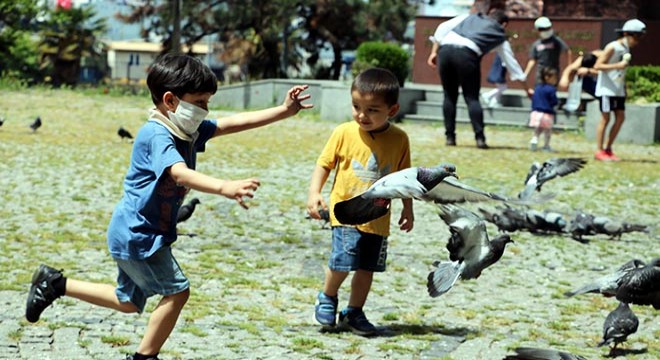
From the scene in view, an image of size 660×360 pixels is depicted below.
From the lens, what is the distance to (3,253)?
7676mm

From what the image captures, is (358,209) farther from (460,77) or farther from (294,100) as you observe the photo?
(460,77)

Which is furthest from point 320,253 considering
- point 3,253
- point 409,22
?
point 409,22

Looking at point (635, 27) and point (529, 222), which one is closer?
point (529, 222)

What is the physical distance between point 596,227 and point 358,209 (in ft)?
15.7

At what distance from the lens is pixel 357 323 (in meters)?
5.86

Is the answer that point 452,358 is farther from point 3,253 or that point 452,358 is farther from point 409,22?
point 409,22

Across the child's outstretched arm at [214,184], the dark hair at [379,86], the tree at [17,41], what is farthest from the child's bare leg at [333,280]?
the tree at [17,41]

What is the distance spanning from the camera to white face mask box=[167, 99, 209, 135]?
4621 mm

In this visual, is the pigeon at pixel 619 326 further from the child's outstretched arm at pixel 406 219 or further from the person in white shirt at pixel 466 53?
the person in white shirt at pixel 466 53

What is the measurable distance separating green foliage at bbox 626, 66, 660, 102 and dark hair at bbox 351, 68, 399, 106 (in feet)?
44.6

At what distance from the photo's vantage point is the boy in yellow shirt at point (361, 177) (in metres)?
5.67

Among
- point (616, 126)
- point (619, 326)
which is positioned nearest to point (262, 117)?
point (619, 326)

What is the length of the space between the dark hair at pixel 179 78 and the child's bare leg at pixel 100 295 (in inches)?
33.7

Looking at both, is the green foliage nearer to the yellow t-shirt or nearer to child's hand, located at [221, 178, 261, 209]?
the yellow t-shirt
